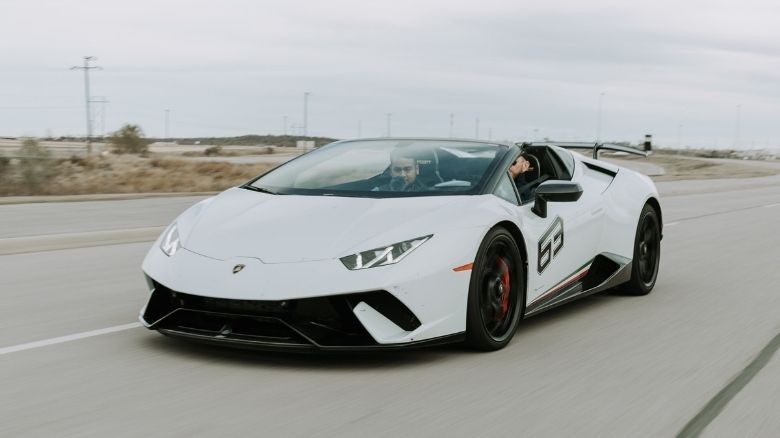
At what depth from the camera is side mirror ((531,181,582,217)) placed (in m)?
6.31

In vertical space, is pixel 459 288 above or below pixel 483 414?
above

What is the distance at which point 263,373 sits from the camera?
4.97 metres

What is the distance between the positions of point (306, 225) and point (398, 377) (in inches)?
37.4

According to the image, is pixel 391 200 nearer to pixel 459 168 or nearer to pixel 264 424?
pixel 459 168

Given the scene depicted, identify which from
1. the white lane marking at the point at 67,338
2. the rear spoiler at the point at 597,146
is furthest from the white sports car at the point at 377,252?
the rear spoiler at the point at 597,146

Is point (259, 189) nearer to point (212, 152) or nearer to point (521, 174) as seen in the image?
point (521, 174)

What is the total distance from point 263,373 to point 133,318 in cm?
174

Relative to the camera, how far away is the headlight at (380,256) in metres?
5.02

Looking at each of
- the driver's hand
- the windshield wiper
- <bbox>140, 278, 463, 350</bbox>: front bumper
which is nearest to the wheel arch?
the driver's hand

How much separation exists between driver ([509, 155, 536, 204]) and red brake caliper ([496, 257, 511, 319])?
705mm

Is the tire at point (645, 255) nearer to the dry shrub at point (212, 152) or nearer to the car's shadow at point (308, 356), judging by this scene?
the car's shadow at point (308, 356)

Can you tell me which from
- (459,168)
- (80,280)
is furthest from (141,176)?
(459,168)

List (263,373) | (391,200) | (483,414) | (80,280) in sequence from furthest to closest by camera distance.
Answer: (80,280) → (391,200) → (263,373) → (483,414)

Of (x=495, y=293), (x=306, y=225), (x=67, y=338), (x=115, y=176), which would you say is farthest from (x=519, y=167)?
(x=115, y=176)
